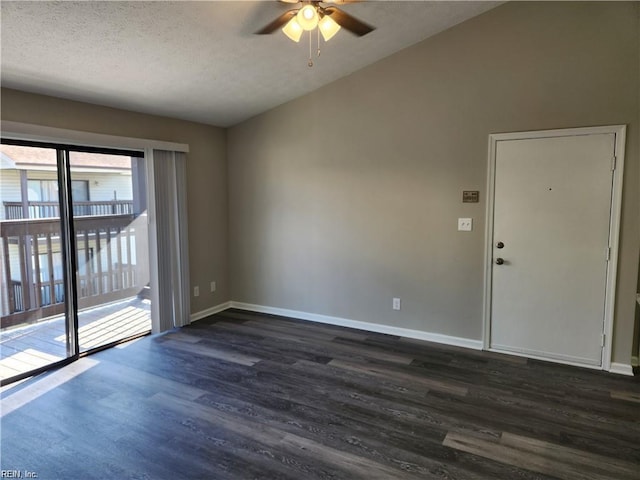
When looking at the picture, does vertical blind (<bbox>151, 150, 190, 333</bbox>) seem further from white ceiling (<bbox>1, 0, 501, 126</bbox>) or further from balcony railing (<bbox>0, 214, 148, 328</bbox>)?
white ceiling (<bbox>1, 0, 501, 126</bbox>)

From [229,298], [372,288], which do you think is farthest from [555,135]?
[229,298]

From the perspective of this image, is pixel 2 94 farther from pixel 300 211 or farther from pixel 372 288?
pixel 372 288

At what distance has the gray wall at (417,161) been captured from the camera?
3.21 m

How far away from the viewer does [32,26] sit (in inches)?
92.7

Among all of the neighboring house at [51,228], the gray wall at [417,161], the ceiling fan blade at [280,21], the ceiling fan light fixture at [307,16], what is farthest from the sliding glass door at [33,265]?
the ceiling fan light fixture at [307,16]

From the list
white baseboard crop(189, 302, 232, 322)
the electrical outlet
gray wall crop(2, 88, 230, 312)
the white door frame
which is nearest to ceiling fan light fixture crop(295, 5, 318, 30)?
the white door frame

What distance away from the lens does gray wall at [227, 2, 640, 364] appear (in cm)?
321

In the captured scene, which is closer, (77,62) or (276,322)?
(77,62)

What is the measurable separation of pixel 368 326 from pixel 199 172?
8.87 ft

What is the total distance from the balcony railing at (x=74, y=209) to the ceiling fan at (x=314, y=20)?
2.34m

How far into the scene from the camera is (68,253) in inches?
138

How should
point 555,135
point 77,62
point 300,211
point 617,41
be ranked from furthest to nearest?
point 300,211 < point 555,135 < point 617,41 < point 77,62

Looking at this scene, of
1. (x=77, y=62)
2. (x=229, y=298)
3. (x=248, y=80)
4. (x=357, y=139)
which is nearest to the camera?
(x=77, y=62)

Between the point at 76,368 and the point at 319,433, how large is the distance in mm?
2324
